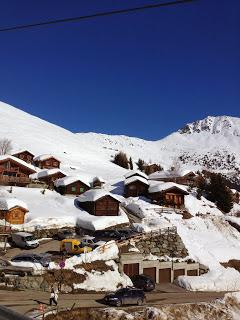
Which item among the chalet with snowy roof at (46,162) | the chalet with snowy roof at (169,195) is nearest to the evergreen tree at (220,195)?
the chalet with snowy roof at (169,195)

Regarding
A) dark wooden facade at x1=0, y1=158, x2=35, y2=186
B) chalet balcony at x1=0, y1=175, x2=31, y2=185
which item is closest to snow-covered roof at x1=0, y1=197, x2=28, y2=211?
chalet balcony at x1=0, y1=175, x2=31, y2=185

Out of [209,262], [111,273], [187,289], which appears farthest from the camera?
[209,262]

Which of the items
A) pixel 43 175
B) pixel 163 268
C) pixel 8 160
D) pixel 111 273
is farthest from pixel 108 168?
pixel 111 273

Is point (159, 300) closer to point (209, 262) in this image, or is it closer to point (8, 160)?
point (209, 262)

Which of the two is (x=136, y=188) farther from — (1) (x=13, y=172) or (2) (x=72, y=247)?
(2) (x=72, y=247)

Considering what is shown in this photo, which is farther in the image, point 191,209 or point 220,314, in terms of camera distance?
point 191,209

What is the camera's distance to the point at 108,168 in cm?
11462

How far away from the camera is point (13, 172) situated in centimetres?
7350

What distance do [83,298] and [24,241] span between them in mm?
13911

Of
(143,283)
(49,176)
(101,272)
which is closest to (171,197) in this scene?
(49,176)

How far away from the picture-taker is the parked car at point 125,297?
32000mm

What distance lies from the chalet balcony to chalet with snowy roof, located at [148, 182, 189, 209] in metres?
21.4

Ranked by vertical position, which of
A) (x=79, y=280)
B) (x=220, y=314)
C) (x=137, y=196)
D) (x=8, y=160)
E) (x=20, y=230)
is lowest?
(x=220, y=314)

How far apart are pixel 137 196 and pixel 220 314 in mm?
41780
